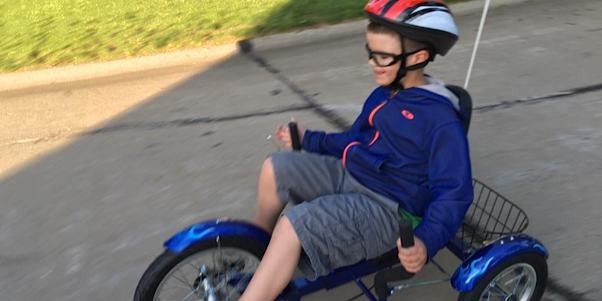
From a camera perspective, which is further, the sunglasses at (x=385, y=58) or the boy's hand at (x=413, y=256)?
the sunglasses at (x=385, y=58)

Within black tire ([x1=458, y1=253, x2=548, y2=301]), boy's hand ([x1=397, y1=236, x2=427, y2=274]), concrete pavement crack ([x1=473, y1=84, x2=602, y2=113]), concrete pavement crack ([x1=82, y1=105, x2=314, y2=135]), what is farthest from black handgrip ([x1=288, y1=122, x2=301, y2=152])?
concrete pavement crack ([x1=473, y1=84, x2=602, y2=113])

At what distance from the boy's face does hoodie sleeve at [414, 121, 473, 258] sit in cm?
A: 29

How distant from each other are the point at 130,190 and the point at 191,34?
2.82m

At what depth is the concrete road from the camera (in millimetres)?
2912

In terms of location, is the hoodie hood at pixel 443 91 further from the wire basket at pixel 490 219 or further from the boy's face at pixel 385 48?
the wire basket at pixel 490 219

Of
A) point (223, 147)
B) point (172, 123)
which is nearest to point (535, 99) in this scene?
point (223, 147)

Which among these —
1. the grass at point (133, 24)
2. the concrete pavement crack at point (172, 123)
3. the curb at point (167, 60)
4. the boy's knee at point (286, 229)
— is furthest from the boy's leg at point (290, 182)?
the grass at point (133, 24)

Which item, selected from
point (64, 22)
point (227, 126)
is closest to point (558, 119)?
point (227, 126)

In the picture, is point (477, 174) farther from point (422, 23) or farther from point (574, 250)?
point (422, 23)

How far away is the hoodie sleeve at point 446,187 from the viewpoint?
6.65ft

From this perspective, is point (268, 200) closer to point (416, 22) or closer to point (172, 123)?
point (416, 22)

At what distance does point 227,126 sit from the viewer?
14.0 feet

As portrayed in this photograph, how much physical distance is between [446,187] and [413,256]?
0.28 meters

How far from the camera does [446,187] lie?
2.06 metres
